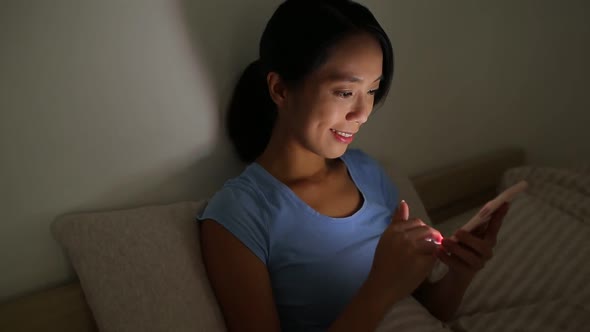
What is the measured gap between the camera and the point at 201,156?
35.4 inches

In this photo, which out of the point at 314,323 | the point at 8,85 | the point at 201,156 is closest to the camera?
the point at 8,85

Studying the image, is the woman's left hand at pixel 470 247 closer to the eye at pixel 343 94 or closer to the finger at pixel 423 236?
the finger at pixel 423 236

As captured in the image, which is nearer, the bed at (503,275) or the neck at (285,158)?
the bed at (503,275)

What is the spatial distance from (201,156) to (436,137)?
0.75 m

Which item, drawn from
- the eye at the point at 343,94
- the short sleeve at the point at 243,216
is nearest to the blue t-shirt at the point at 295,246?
the short sleeve at the point at 243,216

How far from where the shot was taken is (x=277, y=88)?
76 centimetres

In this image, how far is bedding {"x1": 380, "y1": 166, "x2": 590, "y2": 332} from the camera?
803 mm

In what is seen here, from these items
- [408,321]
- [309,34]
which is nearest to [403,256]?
[408,321]

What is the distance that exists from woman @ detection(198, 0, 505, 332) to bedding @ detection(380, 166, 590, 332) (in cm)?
8

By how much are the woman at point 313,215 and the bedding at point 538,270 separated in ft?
0.28

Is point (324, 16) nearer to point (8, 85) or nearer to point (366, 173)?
point (366, 173)

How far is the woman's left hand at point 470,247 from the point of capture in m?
0.70

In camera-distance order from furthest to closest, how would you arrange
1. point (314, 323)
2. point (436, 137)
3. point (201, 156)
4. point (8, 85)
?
point (436, 137), point (201, 156), point (314, 323), point (8, 85)

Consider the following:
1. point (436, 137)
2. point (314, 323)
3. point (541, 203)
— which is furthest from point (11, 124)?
point (541, 203)
